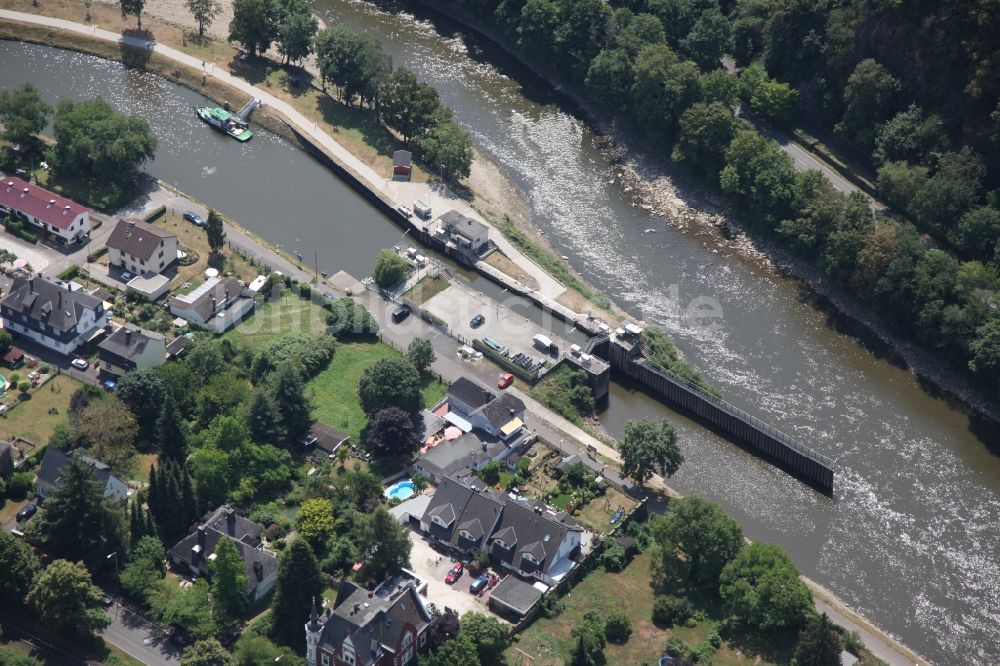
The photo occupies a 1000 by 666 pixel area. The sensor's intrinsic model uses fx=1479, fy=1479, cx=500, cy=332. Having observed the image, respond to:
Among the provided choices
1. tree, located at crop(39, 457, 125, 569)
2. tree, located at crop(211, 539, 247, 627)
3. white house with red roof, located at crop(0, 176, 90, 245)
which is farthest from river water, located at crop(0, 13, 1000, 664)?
tree, located at crop(39, 457, 125, 569)

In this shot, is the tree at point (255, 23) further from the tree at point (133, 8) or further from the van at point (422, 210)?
the van at point (422, 210)

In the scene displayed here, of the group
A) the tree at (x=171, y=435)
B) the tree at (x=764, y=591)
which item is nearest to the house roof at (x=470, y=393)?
the tree at (x=171, y=435)

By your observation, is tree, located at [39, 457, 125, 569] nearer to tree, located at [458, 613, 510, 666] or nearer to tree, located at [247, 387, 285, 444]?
tree, located at [247, 387, 285, 444]

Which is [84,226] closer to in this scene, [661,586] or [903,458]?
[661,586]

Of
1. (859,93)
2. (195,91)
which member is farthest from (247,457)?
(859,93)

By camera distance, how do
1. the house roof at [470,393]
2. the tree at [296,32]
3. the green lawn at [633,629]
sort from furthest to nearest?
the tree at [296,32]
the house roof at [470,393]
the green lawn at [633,629]

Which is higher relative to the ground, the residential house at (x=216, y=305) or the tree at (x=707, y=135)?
the tree at (x=707, y=135)
